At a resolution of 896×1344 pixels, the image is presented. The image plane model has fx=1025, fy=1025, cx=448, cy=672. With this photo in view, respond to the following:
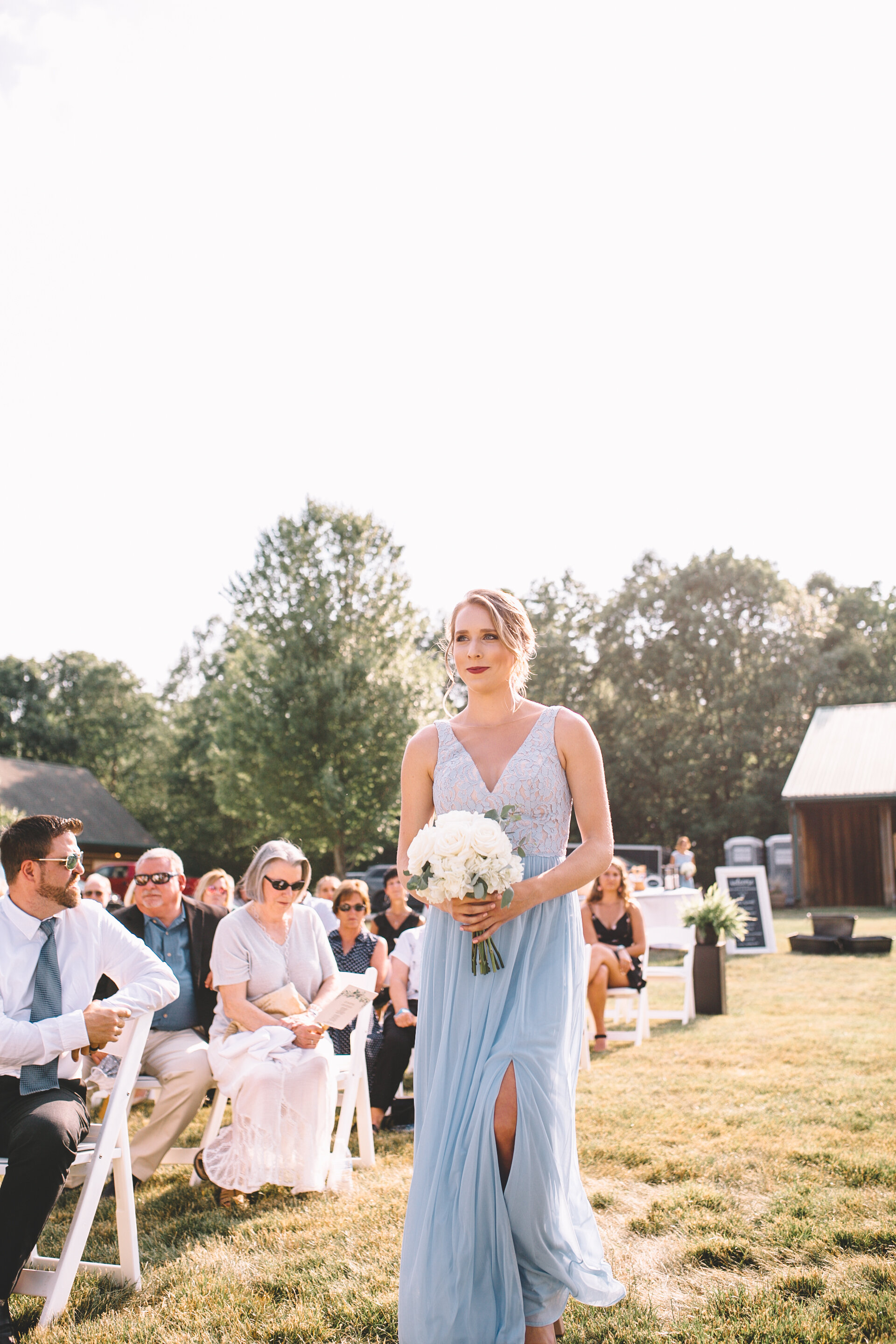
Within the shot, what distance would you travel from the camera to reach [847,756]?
1258 inches

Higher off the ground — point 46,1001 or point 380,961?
point 46,1001

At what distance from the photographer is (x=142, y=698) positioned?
53906mm

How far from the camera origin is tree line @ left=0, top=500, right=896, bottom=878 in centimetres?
2933

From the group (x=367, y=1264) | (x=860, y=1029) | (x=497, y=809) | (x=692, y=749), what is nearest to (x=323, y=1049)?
(x=367, y=1264)

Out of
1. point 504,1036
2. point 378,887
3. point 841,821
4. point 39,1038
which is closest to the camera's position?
point 504,1036

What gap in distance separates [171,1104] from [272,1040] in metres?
0.78

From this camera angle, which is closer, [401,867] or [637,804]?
[401,867]

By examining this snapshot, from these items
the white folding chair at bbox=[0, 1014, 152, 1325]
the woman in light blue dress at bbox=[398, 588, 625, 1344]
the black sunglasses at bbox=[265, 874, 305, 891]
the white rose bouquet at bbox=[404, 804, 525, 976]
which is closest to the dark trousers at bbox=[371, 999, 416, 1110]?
the black sunglasses at bbox=[265, 874, 305, 891]

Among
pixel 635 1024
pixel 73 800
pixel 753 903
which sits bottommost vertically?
pixel 635 1024

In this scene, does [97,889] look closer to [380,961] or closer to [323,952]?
[380,961]

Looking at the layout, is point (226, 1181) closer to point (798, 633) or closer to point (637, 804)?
point (637, 804)

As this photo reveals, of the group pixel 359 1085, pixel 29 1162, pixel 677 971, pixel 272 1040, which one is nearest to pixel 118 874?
pixel 677 971

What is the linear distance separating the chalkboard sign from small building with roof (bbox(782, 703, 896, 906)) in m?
13.7

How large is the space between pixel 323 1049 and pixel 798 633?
42179 mm
